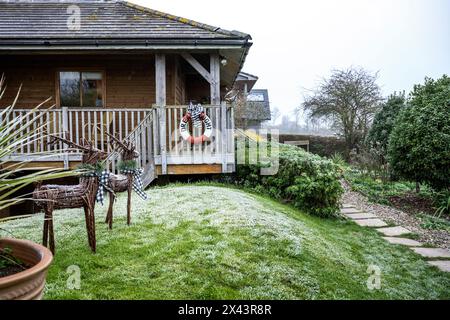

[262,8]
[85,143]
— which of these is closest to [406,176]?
[85,143]

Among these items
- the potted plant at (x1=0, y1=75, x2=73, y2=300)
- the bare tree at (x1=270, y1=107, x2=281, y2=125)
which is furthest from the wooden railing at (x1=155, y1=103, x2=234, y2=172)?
the bare tree at (x1=270, y1=107, x2=281, y2=125)

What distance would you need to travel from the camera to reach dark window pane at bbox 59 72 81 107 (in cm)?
988

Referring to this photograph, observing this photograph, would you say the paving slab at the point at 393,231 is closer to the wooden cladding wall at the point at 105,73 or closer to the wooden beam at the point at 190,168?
the wooden beam at the point at 190,168

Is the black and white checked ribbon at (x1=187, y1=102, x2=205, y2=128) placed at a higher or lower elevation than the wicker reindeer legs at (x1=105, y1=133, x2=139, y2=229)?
higher

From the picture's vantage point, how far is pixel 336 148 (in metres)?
19.9

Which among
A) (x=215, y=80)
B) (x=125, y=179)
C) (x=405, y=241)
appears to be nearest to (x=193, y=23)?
(x=215, y=80)

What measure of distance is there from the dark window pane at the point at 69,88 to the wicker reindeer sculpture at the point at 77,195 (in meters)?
6.91

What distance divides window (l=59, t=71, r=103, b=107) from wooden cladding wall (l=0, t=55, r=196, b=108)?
0.16 metres

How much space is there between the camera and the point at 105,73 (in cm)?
991

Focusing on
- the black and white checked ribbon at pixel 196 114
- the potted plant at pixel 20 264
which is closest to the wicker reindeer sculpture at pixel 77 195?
the potted plant at pixel 20 264

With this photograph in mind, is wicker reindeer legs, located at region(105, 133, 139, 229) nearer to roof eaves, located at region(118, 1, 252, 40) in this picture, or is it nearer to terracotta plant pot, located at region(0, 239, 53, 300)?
terracotta plant pot, located at region(0, 239, 53, 300)

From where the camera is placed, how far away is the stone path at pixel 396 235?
16.5 feet

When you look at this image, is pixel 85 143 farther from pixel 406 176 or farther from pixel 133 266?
pixel 406 176

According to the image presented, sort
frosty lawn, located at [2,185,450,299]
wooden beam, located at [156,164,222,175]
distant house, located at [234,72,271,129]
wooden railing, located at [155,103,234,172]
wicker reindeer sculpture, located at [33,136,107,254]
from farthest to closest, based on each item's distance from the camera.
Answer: distant house, located at [234,72,271,129]
wooden beam, located at [156,164,222,175]
wooden railing, located at [155,103,234,172]
wicker reindeer sculpture, located at [33,136,107,254]
frosty lawn, located at [2,185,450,299]
